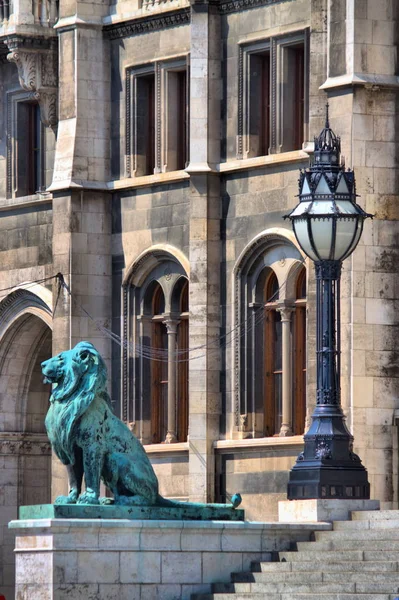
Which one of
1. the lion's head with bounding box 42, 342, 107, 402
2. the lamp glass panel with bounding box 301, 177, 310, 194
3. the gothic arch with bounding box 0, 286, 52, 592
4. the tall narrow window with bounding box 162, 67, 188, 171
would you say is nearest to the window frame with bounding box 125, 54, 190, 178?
the tall narrow window with bounding box 162, 67, 188, 171

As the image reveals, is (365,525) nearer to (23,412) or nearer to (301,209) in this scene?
(301,209)

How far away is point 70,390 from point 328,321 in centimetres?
385

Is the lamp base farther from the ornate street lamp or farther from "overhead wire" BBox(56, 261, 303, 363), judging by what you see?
"overhead wire" BBox(56, 261, 303, 363)

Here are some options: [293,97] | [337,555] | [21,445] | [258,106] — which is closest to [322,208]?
[337,555]

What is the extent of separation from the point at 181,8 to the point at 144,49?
1.54 meters

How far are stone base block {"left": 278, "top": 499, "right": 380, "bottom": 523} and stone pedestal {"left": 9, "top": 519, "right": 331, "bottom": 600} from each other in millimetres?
312

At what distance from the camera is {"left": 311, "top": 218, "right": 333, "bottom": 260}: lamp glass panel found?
36.4 m

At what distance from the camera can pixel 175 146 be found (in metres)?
51.7

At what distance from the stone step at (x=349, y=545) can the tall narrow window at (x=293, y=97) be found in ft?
49.1

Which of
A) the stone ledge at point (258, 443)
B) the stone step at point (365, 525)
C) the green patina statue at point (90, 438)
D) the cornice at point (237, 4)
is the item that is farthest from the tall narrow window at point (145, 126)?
the stone step at point (365, 525)

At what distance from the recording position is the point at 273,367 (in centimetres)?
4919

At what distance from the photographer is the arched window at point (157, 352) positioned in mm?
51312

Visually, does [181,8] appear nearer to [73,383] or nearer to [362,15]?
[362,15]

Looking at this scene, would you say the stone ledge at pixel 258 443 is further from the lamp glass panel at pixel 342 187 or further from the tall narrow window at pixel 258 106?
the lamp glass panel at pixel 342 187
